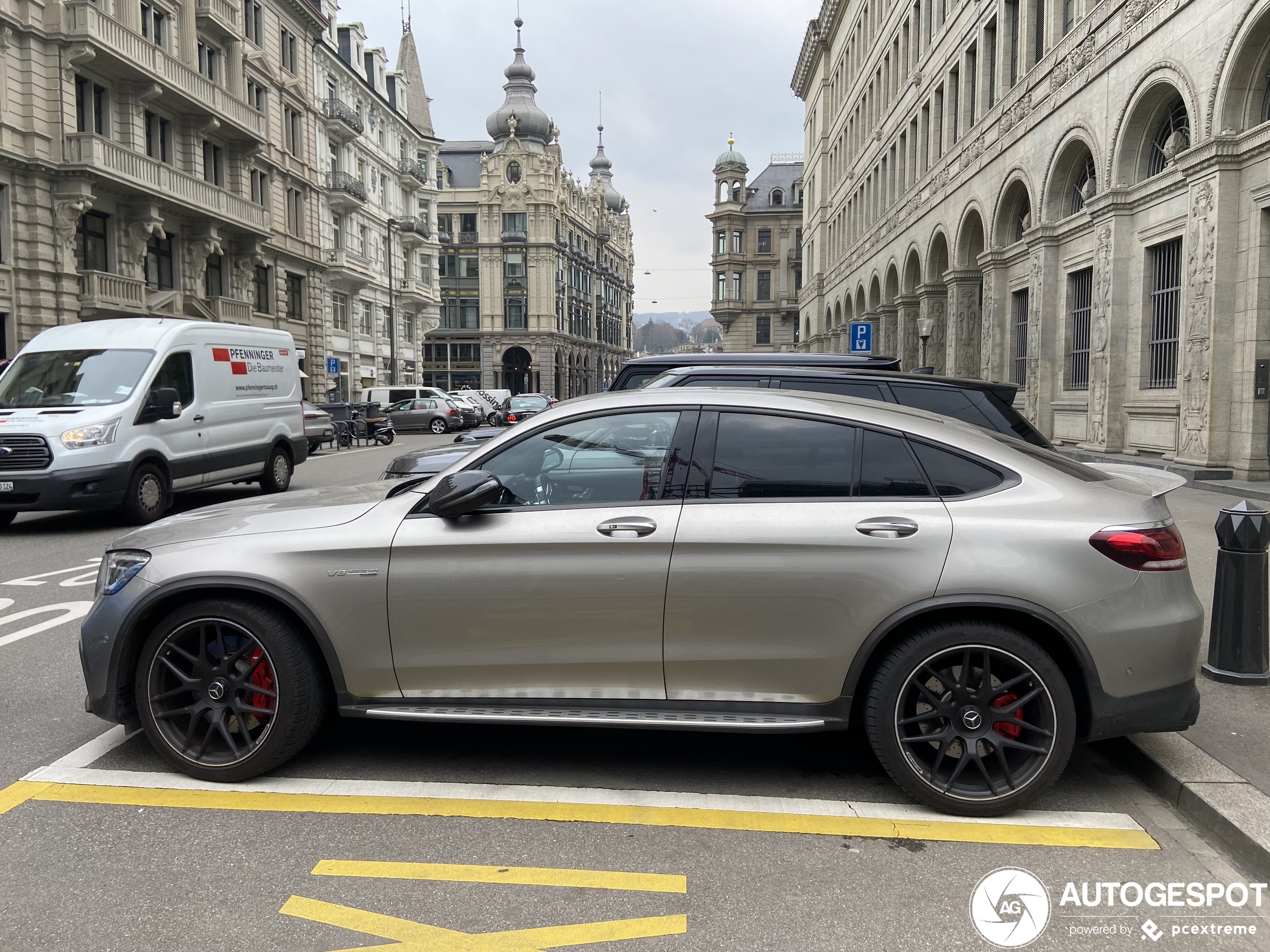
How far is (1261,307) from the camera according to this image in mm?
13688

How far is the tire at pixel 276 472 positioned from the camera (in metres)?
14.6

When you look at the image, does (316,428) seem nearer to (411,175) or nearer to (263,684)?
(263,684)

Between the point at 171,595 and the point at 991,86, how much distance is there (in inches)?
1036

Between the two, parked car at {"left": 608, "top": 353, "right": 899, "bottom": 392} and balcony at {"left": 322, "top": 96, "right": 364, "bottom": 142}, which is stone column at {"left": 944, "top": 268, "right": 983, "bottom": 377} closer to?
parked car at {"left": 608, "top": 353, "right": 899, "bottom": 392}

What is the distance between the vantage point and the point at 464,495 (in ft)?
12.4

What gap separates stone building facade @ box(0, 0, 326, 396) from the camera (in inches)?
1008

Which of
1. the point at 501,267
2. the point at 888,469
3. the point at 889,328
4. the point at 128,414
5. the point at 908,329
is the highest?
the point at 501,267

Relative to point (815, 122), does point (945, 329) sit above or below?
below

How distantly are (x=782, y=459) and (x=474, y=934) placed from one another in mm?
2042

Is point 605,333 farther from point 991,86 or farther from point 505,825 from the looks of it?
point 505,825

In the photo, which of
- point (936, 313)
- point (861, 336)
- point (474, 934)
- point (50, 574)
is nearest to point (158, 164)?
point (861, 336)

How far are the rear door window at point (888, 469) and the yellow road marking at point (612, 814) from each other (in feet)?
4.07

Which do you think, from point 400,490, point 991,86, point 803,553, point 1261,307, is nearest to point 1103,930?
point 803,553

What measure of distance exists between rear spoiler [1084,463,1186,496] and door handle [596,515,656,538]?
193 cm
